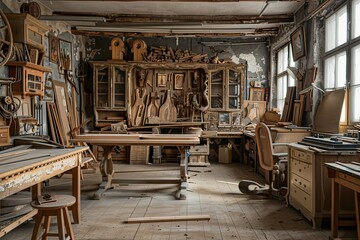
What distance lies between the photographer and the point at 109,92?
28.2ft

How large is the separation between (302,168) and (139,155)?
16.5 feet

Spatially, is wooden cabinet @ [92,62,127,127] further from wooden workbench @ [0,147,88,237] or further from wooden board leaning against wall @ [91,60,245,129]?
wooden workbench @ [0,147,88,237]

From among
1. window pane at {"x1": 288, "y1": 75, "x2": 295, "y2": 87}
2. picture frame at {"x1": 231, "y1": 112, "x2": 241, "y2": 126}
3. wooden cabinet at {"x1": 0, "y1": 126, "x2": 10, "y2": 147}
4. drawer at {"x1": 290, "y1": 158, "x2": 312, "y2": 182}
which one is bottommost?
drawer at {"x1": 290, "y1": 158, "x2": 312, "y2": 182}

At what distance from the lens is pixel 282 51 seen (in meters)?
7.95

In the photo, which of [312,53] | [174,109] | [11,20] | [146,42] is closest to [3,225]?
[11,20]

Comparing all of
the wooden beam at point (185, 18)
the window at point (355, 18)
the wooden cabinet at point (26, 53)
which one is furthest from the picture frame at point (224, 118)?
the wooden cabinet at point (26, 53)

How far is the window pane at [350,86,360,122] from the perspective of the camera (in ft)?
14.9

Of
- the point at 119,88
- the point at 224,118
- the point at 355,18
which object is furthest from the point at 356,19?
the point at 119,88

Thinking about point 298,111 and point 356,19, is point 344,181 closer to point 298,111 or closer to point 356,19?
point 356,19

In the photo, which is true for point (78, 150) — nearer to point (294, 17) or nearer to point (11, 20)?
point (11, 20)

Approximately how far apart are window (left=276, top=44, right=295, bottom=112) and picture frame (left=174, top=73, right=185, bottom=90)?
7.94 ft

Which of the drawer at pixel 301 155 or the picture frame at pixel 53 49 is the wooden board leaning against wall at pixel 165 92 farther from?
the drawer at pixel 301 155

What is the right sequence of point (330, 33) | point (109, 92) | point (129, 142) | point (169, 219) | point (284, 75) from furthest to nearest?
point (109, 92)
point (284, 75)
point (330, 33)
point (129, 142)
point (169, 219)

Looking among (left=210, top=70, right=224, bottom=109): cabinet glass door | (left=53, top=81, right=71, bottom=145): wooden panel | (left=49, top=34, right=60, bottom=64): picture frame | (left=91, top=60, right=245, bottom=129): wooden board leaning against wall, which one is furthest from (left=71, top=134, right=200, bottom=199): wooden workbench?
(left=210, top=70, right=224, bottom=109): cabinet glass door
